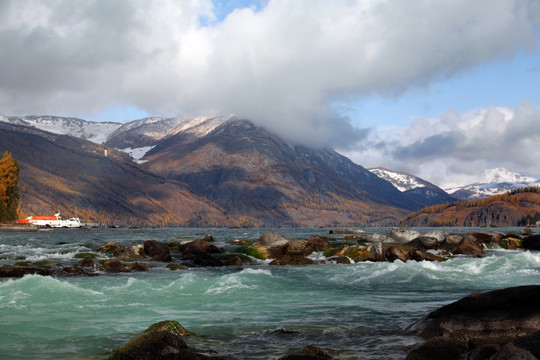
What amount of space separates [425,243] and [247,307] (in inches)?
1546

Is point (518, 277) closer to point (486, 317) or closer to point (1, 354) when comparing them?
point (486, 317)

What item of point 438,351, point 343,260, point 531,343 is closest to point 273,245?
point 343,260

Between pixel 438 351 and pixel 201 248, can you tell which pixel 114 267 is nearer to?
pixel 201 248

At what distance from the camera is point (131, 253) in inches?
2021

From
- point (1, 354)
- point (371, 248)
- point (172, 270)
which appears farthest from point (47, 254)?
point (1, 354)

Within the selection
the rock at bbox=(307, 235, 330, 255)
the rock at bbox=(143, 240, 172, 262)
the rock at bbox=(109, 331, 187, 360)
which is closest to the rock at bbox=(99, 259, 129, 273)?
the rock at bbox=(143, 240, 172, 262)

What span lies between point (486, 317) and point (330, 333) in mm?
4997

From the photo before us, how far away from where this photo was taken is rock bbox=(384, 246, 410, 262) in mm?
45406

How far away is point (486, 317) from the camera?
575 inches

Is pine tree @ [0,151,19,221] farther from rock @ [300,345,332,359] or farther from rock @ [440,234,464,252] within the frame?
rock @ [300,345,332,359]

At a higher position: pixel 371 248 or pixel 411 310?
pixel 371 248

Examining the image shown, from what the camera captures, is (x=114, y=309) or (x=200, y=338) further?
(x=114, y=309)

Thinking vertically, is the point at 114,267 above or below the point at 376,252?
below

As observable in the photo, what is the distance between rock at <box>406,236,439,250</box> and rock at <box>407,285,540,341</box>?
1668 inches
